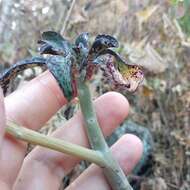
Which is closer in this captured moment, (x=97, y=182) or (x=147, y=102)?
(x=97, y=182)

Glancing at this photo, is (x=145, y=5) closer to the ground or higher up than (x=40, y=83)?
closer to the ground

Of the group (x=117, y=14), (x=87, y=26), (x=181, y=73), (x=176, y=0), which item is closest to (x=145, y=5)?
(x=117, y=14)

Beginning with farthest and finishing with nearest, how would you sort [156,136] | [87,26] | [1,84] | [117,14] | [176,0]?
[117,14], [87,26], [156,136], [176,0], [1,84]

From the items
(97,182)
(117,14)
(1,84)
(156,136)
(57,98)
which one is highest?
(1,84)

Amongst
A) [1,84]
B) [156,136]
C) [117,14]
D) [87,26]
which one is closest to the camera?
[1,84]

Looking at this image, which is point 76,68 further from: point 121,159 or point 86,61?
point 121,159

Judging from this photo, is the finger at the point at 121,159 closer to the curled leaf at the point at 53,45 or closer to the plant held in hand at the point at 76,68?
the plant held in hand at the point at 76,68

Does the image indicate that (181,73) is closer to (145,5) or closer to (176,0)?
(145,5)
